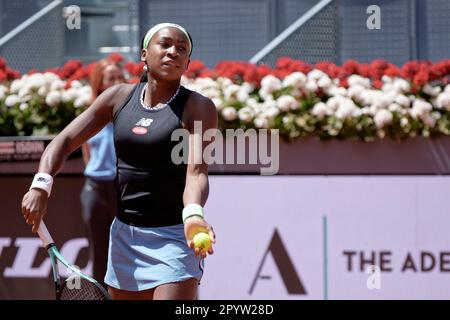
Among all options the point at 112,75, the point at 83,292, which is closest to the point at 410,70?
the point at 112,75

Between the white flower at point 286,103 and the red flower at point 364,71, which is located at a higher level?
the red flower at point 364,71

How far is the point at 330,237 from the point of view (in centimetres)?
728

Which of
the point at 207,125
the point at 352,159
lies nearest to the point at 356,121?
the point at 352,159

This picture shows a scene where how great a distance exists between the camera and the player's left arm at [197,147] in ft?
14.2

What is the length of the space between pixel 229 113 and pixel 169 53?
275 cm

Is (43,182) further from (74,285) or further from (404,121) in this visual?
(404,121)

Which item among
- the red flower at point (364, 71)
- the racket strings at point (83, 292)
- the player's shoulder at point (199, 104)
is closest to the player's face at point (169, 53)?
the player's shoulder at point (199, 104)

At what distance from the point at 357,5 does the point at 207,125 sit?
14.9ft

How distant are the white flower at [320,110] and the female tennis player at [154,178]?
2.72 m

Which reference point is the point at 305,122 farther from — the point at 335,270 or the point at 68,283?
the point at 68,283

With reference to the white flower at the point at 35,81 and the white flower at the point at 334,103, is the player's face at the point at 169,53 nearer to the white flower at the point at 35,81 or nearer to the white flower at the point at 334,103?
the white flower at the point at 334,103

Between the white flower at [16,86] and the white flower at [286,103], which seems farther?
the white flower at [16,86]

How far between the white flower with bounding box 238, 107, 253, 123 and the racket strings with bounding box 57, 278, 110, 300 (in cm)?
285

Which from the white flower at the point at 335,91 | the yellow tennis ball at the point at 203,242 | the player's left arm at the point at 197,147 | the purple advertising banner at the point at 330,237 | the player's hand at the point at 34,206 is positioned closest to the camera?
the yellow tennis ball at the point at 203,242
